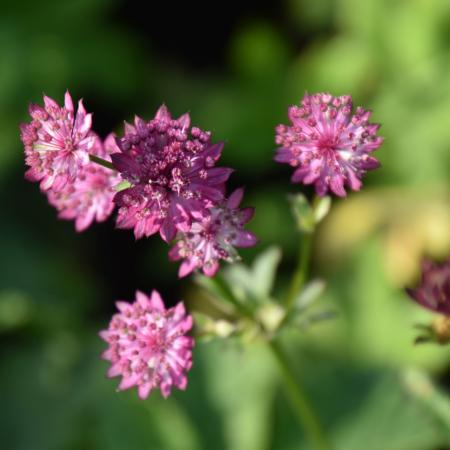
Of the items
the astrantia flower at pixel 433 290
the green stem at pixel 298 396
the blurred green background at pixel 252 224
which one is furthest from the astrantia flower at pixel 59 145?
the blurred green background at pixel 252 224

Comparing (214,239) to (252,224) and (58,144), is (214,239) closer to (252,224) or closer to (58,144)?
(58,144)

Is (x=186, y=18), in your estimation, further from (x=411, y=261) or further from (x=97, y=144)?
(x=97, y=144)

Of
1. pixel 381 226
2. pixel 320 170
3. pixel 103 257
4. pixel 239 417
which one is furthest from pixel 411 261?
pixel 320 170

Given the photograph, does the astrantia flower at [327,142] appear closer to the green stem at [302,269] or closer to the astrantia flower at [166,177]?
the astrantia flower at [166,177]

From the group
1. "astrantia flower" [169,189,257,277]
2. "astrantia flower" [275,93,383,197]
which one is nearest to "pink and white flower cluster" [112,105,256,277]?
"astrantia flower" [169,189,257,277]

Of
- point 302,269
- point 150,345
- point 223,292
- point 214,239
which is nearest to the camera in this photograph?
point 214,239

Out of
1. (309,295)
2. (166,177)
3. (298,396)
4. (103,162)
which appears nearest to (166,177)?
(166,177)
